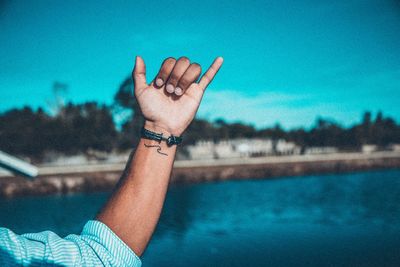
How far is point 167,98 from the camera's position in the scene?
1138 millimetres

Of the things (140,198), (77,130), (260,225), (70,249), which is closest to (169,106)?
(140,198)

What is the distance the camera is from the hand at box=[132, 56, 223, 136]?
42.0 inches

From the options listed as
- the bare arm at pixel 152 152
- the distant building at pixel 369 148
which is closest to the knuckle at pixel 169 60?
the bare arm at pixel 152 152

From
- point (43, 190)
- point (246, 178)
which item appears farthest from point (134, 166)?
point (246, 178)

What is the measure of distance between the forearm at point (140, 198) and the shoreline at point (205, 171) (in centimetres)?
2772

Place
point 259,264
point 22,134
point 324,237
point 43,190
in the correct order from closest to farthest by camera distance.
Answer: point 259,264 → point 324,237 → point 43,190 → point 22,134

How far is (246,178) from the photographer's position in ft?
130

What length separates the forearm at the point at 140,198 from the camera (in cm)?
99

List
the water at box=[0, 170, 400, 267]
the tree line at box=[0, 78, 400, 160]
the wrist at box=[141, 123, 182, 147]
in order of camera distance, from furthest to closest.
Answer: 1. the tree line at box=[0, 78, 400, 160]
2. the water at box=[0, 170, 400, 267]
3. the wrist at box=[141, 123, 182, 147]

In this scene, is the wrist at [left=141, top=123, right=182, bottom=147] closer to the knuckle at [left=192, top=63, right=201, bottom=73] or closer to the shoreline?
the knuckle at [left=192, top=63, right=201, bottom=73]

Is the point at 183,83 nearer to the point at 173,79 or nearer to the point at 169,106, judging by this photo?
the point at 173,79

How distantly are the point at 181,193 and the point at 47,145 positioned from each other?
25347 millimetres

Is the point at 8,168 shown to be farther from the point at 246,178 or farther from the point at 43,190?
the point at 246,178

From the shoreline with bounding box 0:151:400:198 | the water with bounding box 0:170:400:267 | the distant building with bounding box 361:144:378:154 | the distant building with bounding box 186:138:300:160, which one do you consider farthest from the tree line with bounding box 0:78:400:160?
the distant building with bounding box 361:144:378:154
